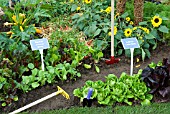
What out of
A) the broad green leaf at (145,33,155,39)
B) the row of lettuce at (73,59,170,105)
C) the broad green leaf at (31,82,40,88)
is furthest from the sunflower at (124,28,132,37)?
the broad green leaf at (31,82,40,88)

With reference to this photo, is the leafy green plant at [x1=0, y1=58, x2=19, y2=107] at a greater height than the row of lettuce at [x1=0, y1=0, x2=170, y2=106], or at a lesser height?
lesser

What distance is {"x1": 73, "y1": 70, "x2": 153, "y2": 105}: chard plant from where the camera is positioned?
3.44 m

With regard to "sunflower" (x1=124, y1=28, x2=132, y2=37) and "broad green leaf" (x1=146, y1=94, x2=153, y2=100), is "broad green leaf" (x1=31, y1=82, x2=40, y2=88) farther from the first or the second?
"sunflower" (x1=124, y1=28, x2=132, y2=37)

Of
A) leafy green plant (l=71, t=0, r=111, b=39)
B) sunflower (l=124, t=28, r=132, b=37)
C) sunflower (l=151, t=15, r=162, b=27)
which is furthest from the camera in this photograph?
leafy green plant (l=71, t=0, r=111, b=39)

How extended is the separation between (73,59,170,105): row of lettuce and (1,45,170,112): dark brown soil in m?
0.18

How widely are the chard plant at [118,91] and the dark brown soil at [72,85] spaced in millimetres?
184

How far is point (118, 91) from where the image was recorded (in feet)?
11.3

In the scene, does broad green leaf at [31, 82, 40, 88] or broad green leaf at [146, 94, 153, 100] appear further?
broad green leaf at [31, 82, 40, 88]

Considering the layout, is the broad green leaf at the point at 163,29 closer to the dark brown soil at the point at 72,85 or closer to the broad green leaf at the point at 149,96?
the dark brown soil at the point at 72,85

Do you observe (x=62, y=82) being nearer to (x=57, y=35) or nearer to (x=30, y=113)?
(x=30, y=113)

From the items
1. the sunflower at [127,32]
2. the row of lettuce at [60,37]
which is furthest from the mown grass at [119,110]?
the sunflower at [127,32]

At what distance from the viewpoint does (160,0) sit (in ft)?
18.6

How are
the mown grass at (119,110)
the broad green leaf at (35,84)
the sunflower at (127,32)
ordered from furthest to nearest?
Answer: the sunflower at (127,32) → the broad green leaf at (35,84) → the mown grass at (119,110)

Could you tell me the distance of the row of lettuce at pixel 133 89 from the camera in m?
3.45
